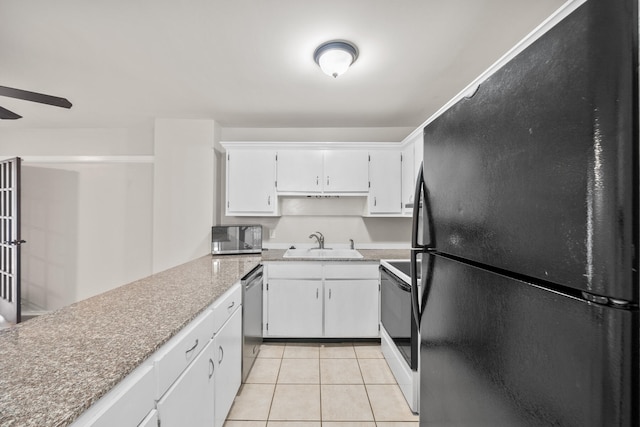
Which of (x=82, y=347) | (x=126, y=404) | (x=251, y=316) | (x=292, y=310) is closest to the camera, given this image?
(x=126, y=404)

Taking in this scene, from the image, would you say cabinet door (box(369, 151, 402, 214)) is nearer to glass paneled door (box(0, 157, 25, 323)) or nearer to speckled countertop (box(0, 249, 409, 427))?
speckled countertop (box(0, 249, 409, 427))

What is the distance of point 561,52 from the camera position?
0.48 m

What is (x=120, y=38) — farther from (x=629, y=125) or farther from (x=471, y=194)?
(x=629, y=125)

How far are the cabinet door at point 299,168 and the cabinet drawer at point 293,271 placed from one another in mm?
843

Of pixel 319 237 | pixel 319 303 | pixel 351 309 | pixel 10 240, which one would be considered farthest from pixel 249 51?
pixel 10 240

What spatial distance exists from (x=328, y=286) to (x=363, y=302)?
1.24ft

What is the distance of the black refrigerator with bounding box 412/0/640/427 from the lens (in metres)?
0.39

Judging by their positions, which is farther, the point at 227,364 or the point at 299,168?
the point at 299,168

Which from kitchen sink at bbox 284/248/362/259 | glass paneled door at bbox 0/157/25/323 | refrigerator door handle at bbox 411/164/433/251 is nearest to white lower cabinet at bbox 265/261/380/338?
kitchen sink at bbox 284/248/362/259

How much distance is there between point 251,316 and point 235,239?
39.3 inches

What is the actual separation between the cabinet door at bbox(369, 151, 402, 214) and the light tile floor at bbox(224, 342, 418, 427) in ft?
4.84

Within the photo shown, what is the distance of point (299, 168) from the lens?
3.12m

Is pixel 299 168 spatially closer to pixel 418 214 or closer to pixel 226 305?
pixel 226 305

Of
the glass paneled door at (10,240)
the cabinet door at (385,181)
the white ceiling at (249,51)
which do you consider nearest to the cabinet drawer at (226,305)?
the white ceiling at (249,51)
